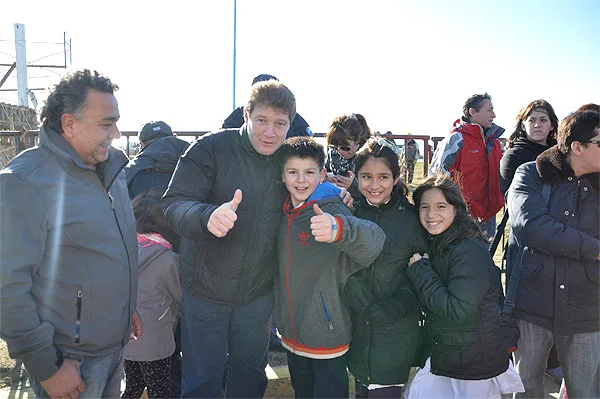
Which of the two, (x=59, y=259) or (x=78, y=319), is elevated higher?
(x=59, y=259)

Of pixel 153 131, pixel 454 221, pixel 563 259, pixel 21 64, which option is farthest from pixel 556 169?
pixel 21 64

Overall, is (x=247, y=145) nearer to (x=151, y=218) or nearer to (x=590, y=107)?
(x=151, y=218)

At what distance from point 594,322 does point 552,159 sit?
3.08 feet

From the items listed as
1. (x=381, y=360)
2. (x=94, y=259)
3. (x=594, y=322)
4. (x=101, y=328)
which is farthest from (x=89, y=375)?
(x=594, y=322)

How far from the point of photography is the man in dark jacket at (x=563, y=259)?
2486 millimetres

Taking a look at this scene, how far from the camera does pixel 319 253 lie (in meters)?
2.38

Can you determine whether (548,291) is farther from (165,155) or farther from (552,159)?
(165,155)

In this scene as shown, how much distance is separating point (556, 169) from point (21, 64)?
20141 millimetres

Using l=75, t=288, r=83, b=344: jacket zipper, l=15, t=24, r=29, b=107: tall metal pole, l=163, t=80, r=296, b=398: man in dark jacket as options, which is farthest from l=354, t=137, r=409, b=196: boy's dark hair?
l=15, t=24, r=29, b=107: tall metal pole

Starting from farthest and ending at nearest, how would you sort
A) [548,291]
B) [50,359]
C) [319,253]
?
[548,291]
[319,253]
[50,359]

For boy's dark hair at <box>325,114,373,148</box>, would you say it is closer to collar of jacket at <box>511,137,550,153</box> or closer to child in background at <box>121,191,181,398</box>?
collar of jacket at <box>511,137,550,153</box>

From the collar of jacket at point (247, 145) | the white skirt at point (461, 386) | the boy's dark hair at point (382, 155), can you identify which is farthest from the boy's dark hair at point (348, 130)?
the white skirt at point (461, 386)

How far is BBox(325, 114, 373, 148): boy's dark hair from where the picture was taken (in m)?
3.52

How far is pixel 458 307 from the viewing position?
2287 mm
